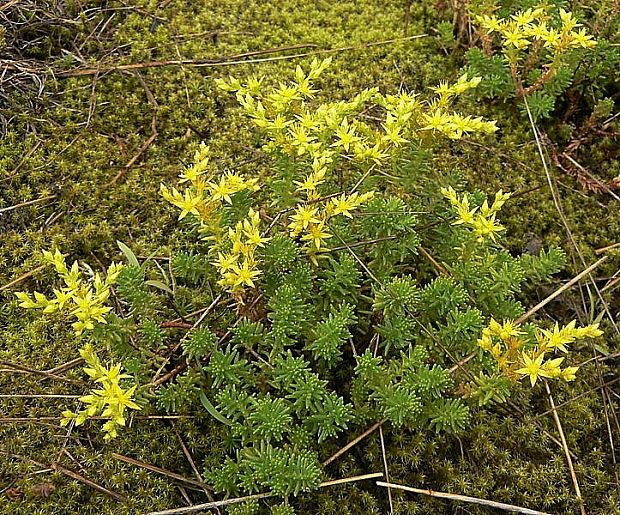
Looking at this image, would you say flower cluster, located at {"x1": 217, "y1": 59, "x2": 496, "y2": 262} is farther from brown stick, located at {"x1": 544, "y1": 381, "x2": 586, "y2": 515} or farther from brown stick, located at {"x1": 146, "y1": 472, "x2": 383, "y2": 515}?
brown stick, located at {"x1": 544, "y1": 381, "x2": 586, "y2": 515}

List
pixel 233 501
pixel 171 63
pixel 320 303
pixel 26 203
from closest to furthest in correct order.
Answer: pixel 233 501 < pixel 320 303 < pixel 26 203 < pixel 171 63

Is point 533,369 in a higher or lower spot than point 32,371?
higher

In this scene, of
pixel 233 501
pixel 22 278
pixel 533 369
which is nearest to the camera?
pixel 533 369

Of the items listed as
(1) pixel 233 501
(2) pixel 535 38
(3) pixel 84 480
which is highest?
(2) pixel 535 38

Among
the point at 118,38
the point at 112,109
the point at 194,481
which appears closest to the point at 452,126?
the point at 194,481

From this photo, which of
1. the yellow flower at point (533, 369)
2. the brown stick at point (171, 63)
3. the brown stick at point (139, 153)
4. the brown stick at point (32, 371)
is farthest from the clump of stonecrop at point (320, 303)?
the brown stick at point (171, 63)

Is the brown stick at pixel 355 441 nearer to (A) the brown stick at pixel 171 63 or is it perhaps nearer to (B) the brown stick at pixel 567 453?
(B) the brown stick at pixel 567 453

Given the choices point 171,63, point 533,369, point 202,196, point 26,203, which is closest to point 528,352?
point 533,369

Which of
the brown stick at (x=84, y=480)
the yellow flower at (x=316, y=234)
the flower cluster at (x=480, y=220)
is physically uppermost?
the flower cluster at (x=480, y=220)

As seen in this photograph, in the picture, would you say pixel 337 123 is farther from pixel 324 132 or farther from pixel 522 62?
pixel 522 62
